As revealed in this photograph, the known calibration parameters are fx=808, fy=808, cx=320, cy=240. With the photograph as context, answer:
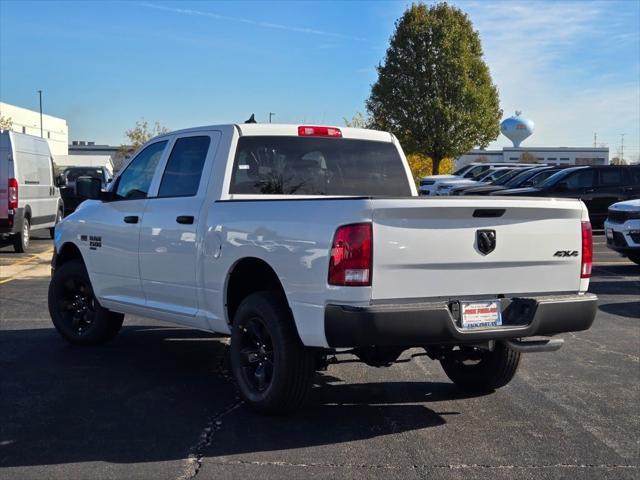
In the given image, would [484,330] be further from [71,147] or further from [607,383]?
[71,147]

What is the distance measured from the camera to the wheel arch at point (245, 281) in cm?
556

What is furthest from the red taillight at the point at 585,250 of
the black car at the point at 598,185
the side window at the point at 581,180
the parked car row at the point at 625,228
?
the side window at the point at 581,180

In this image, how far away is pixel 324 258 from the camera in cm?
475

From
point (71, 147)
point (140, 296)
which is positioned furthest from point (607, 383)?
point (71, 147)

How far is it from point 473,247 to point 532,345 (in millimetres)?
824

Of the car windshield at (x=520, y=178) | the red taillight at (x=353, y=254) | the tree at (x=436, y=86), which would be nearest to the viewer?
the red taillight at (x=353, y=254)

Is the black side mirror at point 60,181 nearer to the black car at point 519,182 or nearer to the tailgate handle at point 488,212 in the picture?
the black car at point 519,182

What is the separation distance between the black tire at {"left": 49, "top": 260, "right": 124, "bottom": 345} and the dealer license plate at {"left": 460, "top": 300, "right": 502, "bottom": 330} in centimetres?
389

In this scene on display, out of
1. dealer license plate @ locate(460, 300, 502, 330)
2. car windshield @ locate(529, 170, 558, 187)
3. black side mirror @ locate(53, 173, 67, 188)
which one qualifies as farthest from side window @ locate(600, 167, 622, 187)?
dealer license plate @ locate(460, 300, 502, 330)

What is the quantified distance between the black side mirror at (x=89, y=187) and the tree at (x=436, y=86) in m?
31.9

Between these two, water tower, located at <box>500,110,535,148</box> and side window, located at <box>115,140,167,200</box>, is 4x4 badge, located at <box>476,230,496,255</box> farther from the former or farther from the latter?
water tower, located at <box>500,110,535,148</box>

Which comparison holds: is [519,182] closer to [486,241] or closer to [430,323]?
[486,241]

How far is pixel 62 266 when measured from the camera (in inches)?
309

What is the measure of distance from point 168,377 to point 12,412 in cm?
139
